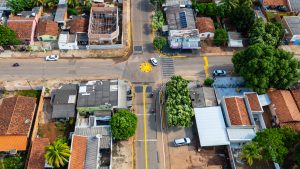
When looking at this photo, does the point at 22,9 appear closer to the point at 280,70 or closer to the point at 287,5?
the point at 280,70

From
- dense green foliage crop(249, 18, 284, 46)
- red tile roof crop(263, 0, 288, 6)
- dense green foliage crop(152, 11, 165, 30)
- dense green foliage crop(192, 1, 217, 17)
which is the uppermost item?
red tile roof crop(263, 0, 288, 6)

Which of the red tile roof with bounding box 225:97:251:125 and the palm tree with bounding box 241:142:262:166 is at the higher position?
the red tile roof with bounding box 225:97:251:125

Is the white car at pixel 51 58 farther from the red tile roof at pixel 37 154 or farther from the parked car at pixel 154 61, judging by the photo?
the red tile roof at pixel 37 154

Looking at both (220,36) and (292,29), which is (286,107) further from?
(292,29)

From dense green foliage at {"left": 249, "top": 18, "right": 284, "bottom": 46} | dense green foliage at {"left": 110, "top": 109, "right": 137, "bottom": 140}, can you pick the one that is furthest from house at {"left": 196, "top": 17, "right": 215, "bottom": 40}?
dense green foliage at {"left": 110, "top": 109, "right": 137, "bottom": 140}

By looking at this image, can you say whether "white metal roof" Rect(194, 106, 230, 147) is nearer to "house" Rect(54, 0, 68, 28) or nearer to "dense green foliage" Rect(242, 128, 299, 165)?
"dense green foliage" Rect(242, 128, 299, 165)

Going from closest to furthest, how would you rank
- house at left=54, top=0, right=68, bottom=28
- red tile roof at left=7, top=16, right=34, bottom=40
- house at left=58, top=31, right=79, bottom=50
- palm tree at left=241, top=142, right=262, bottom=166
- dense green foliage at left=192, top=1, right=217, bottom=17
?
1. palm tree at left=241, top=142, right=262, bottom=166
2. red tile roof at left=7, top=16, right=34, bottom=40
3. house at left=58, top=31, right=79, bottom=50
4. house at left=54, top=0, right=68, bottom=28
5. dense green foliage at left=192, top=1, right=217, bottom=17

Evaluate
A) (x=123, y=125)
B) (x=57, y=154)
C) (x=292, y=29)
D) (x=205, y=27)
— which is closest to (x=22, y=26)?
(x=57, y=154)
